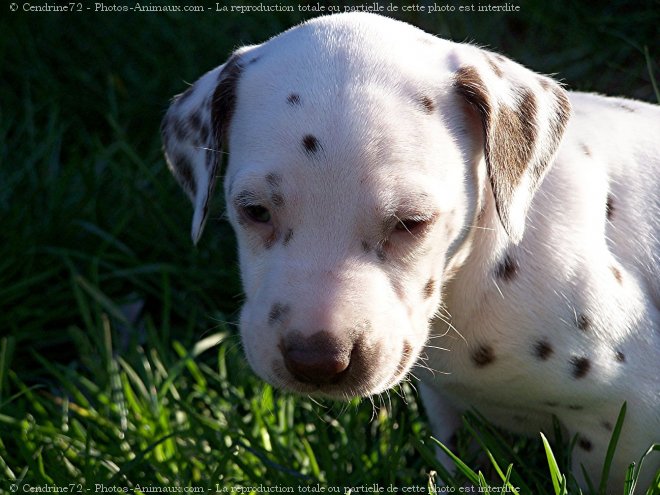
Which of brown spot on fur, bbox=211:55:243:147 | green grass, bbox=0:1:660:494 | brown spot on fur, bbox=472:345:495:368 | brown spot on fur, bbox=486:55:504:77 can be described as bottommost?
green grass, bbox=0:1:660:494

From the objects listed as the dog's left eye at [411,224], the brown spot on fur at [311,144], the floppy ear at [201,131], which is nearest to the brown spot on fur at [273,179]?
the brown spot on fur at [311,144]

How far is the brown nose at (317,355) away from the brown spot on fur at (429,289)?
1.38ft

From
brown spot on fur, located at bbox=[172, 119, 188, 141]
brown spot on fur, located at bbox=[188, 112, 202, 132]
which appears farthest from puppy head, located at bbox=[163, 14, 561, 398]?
brown spot on fur, located at bbox=[172, 119, 188, 141]

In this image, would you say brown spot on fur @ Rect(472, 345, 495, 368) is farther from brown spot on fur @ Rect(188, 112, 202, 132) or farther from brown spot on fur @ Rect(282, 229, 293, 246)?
brown spot on fur @ Rect(188, 112, 202, 132)

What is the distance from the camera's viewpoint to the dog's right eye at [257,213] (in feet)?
11.1

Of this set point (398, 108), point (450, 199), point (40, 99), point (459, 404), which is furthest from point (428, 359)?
point (40, 99)

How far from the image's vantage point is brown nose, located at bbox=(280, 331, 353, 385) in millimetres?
3105

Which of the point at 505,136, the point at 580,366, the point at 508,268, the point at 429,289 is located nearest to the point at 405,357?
the point at 429,289

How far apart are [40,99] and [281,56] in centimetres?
368

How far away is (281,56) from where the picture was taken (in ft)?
11.5

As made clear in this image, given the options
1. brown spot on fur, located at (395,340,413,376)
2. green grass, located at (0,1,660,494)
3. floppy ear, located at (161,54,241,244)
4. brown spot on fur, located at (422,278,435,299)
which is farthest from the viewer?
green grass, located at (0,1,660,494)

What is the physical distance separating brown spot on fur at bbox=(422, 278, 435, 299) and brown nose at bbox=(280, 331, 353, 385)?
0.42 m

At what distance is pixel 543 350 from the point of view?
3594 mm

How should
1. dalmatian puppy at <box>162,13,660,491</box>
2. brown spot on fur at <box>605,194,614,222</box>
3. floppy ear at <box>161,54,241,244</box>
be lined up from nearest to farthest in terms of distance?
dalmatian puppy at <box>162,13,660,491</box> → floppy ear at <box>161,54,241,244</box> → brown spot on fur at <box>605,194,614,222</box>
